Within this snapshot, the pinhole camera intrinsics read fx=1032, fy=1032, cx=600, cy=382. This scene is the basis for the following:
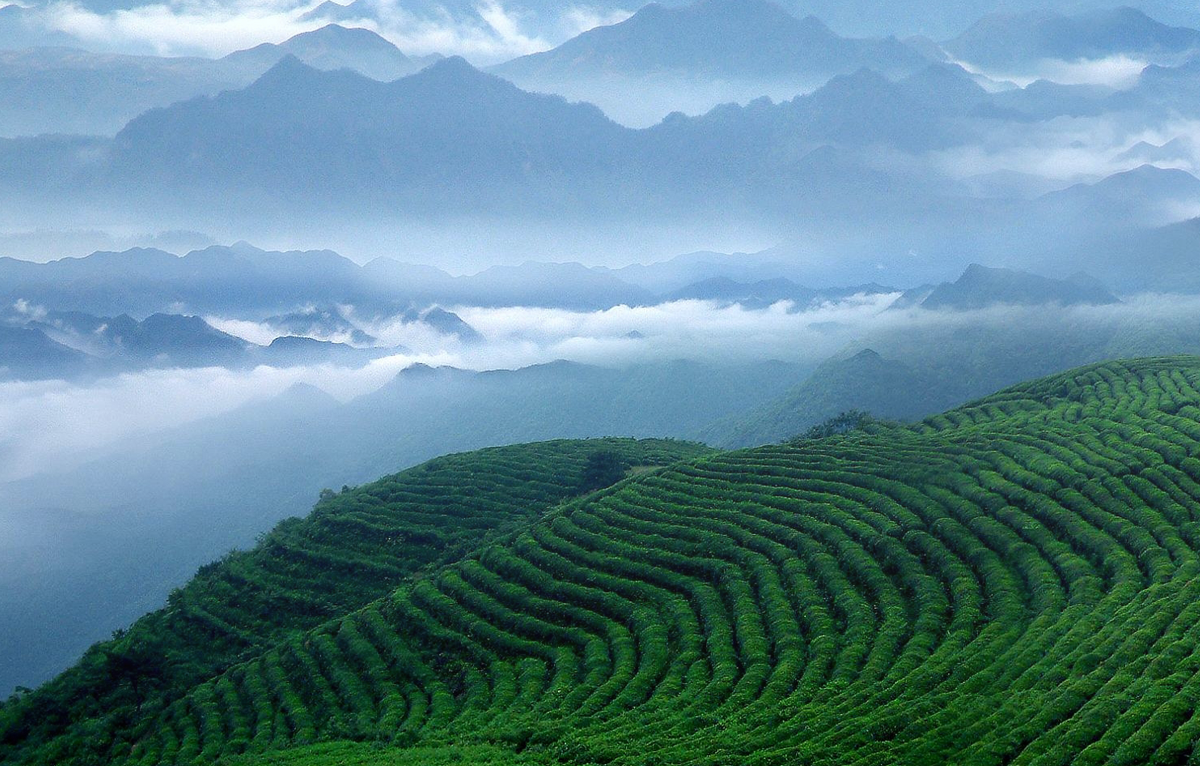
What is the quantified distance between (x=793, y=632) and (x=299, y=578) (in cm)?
4264

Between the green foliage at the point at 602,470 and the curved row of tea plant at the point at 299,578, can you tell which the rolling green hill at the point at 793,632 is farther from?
the green foliage at the point at 602,470

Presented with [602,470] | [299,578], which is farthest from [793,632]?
[602,470]

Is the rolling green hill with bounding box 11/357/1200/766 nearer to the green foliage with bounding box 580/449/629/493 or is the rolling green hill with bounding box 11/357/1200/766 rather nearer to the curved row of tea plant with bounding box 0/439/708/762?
the curved row of tea plant with bounding box 0/439/708/762

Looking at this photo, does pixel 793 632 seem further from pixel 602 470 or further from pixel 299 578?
pixel 602 470

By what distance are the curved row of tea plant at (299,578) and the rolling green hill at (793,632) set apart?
153 centimetres

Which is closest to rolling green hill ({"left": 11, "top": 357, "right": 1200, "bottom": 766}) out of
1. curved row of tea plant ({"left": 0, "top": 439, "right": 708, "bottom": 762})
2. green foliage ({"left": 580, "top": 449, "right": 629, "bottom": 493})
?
curved row of tea plant ({"left": 0, "top": 439, "right": 708, "bottom": 762})

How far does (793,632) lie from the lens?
4719cm

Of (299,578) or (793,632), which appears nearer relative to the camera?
(793,632)

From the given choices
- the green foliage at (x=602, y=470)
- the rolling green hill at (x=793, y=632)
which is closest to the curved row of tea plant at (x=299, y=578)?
the green foliage at (x=602, y=470)

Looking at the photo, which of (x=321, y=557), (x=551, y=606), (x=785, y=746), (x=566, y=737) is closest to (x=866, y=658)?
(x=785, y=746)

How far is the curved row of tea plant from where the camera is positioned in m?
60.0

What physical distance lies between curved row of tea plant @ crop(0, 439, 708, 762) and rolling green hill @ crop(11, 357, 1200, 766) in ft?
5.02

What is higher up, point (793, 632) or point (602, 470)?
point (602, 470)

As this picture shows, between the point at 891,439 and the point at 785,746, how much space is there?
48066 millimetres
